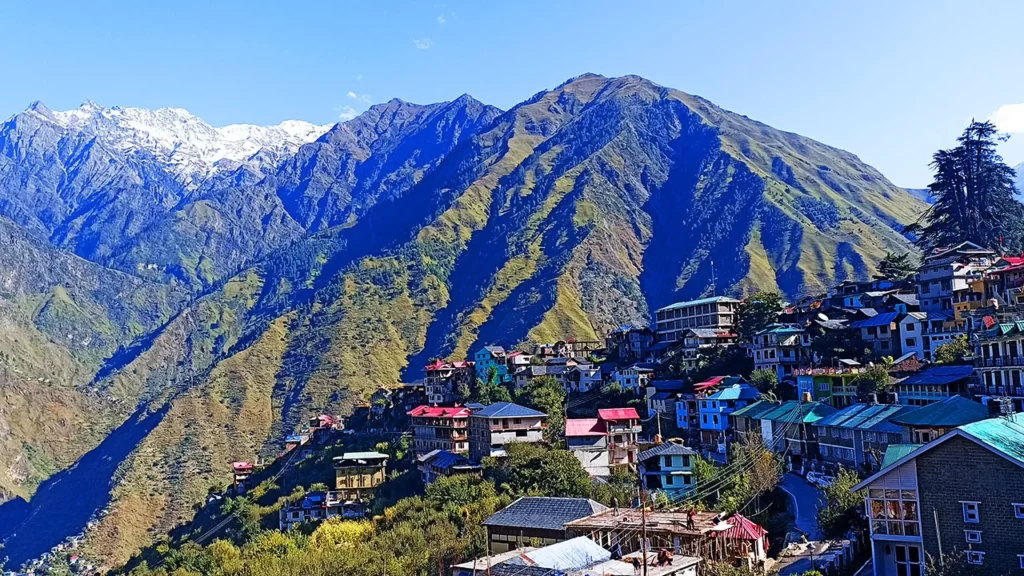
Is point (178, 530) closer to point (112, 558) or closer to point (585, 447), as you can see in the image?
point (112, 558)

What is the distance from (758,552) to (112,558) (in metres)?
111

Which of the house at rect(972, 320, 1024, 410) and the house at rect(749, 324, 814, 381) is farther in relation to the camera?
the house at rect(749, 324, 814, 381)

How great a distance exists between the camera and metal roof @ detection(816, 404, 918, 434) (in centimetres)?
4691

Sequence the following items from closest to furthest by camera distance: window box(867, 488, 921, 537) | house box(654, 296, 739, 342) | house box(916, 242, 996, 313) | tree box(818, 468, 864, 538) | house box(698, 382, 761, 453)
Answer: window box(867, 488, 921, 537) → tree box(818, 468, 864, 538) → house box(698, 382, 761, 453) → house box(916, 242, 996, 313) → house box(654, 296, 739, 342)

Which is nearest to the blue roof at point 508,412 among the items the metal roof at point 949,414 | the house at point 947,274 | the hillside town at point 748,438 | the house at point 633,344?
the hillside town at point 748,438

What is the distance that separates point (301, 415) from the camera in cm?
17050

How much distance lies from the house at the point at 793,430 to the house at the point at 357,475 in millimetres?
37505

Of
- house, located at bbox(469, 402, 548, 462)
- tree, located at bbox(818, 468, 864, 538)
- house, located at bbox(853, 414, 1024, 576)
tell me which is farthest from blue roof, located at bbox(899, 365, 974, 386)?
house, located at bbox(469, 402, 548, 462)

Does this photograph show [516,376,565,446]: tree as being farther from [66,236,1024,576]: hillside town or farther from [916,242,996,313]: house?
[916,242,996,313]: house

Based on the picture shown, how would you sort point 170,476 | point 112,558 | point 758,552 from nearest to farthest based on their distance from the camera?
point 758,552 < point 112,558 < point 170,476

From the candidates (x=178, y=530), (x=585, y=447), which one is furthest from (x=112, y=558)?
(x=585, y=447)

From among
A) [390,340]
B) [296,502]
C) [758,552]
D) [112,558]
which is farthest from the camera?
[390,340]

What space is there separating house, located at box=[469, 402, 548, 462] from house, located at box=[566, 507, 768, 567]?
2703 centimetres

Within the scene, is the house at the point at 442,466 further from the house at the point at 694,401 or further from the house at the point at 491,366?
the house at the point at 694,401
